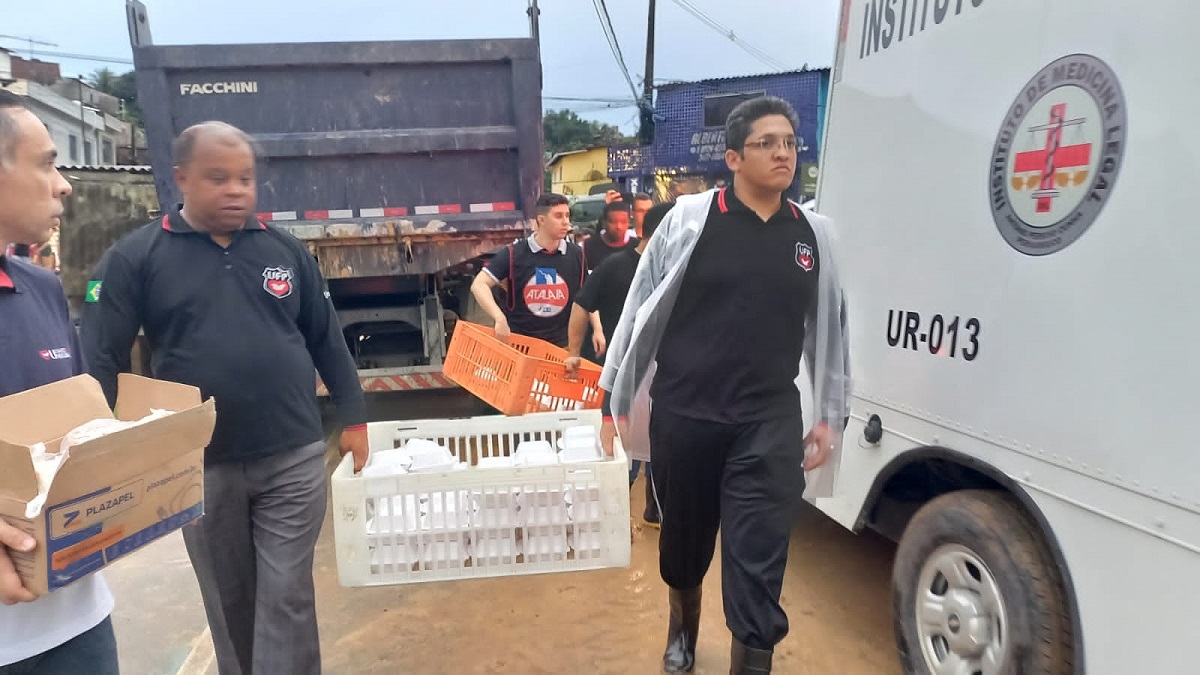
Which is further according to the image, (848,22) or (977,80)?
(848,22)

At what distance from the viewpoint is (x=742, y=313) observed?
2479 mm

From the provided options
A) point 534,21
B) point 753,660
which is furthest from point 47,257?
point 753,660

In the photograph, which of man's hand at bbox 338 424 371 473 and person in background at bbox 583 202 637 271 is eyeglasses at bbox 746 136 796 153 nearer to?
man's hand at bbox 338 424 371 473

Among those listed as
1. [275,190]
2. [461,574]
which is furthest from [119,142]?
[461,574]

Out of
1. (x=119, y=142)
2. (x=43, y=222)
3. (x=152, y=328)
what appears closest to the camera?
(x=43, y=222)

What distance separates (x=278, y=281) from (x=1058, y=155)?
2224 millimetres

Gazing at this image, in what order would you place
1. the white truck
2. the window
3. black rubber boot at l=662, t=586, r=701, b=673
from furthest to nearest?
the window → black rubber boot at l=662, t=586, r=701, b=673 → the white truck

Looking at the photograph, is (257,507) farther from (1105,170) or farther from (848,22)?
(848,22)

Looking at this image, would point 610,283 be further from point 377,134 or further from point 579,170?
point 579,170

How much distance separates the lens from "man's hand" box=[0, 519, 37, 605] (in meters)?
1.35

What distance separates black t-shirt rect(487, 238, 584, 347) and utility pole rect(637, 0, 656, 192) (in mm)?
18456

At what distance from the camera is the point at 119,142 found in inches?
1144

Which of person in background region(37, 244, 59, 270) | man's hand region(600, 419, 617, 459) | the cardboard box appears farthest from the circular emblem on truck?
person in background region(37, 244, 59, 270)

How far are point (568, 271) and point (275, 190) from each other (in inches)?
92.8
